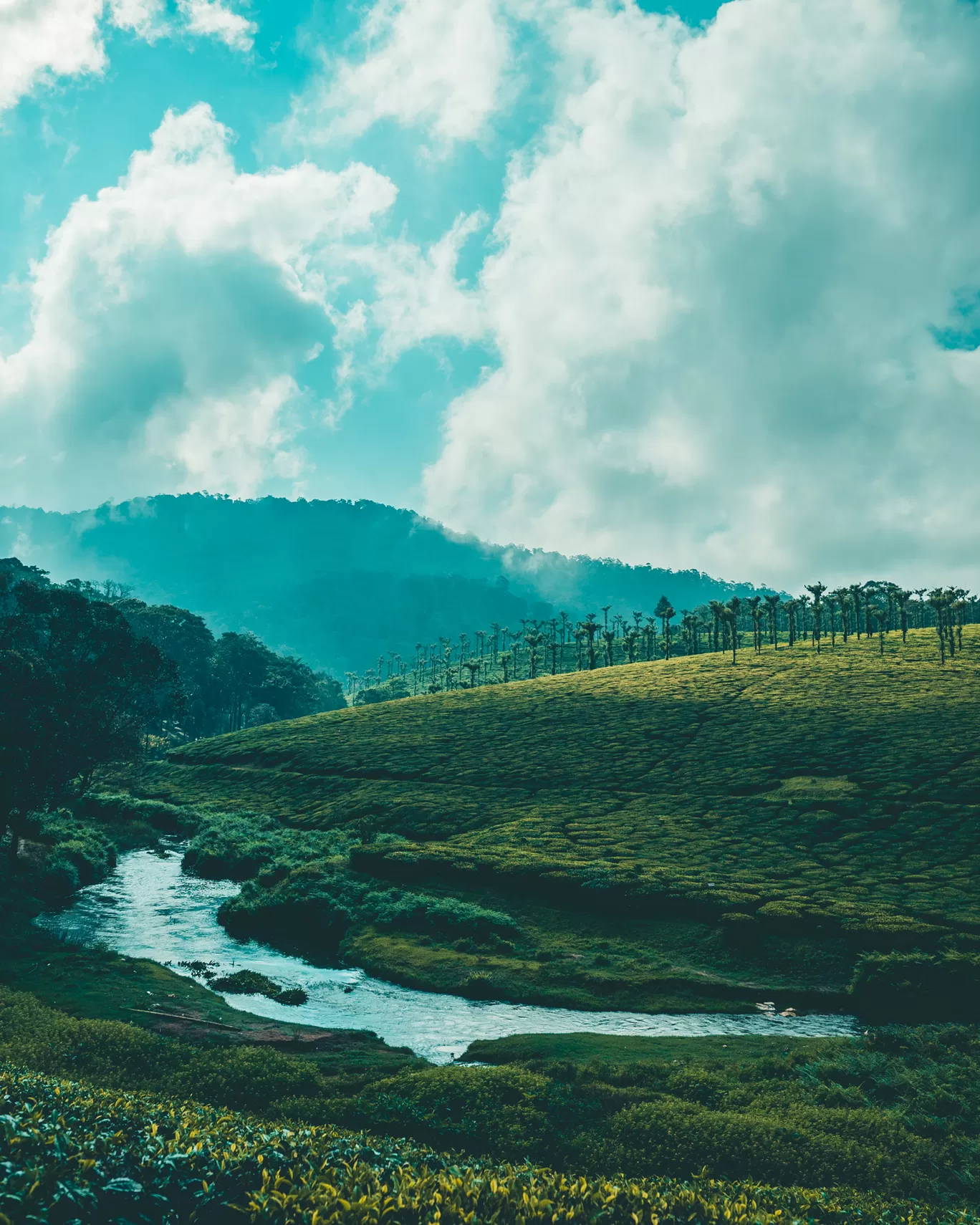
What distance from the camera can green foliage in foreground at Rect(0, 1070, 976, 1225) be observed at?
10.6m

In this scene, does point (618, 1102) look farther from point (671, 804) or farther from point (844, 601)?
point (844, 601)

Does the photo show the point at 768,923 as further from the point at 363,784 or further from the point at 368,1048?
the point at 363,784

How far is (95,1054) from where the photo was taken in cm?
2148

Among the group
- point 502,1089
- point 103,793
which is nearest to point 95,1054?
point 502,1089

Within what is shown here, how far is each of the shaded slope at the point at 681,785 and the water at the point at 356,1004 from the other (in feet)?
40.6

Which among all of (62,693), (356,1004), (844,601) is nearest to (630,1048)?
(356,1004)

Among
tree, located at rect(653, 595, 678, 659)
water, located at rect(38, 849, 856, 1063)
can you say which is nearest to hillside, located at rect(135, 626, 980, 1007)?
water, located at rect(38, 849, 856, 1063)

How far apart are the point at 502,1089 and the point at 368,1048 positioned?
8.35 m

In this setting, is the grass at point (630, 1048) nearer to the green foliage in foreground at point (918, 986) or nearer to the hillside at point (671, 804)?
the hillside at point (671, 804)

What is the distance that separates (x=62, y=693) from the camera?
5025 centimetres

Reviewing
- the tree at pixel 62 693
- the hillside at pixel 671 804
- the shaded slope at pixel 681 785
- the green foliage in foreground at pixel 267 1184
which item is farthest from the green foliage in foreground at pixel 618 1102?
the tree at pixel 62 693

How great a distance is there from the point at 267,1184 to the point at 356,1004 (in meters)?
25.4

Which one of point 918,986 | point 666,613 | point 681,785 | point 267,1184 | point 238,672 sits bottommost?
point 918,986

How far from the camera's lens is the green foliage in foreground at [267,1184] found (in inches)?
417
